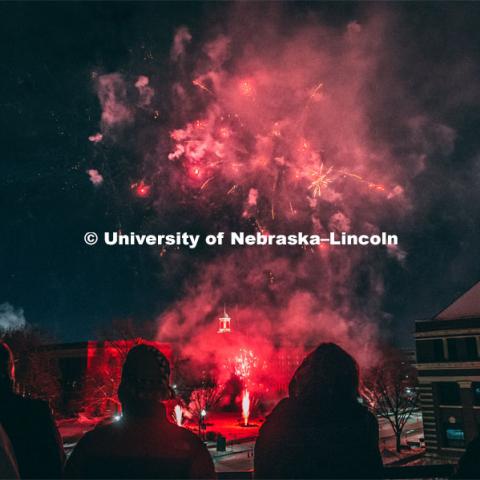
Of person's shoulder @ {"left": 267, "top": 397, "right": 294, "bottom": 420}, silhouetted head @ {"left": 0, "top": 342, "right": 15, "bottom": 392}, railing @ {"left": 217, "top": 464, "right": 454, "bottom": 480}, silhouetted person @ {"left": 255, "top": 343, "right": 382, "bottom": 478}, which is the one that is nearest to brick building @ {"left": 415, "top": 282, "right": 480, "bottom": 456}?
railing @ {"left": 217, "top": 464, "right": 454, "bottom": 480}

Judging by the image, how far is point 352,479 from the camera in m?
3.16

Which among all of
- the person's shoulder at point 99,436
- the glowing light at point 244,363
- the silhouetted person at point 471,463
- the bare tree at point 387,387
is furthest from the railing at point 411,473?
the glowing light at point 244,363

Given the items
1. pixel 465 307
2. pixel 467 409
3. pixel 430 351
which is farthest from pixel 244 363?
pixel 467 409

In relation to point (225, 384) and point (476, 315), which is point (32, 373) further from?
point (476, 315)

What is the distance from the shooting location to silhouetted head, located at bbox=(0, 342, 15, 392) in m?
3.08

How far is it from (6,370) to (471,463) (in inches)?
123

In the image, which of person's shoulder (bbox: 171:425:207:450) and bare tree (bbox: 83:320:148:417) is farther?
bare tree (bbox: 83:320:148:417)

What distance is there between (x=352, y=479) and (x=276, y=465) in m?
0.55

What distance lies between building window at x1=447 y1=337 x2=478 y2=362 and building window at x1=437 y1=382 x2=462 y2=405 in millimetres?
1820

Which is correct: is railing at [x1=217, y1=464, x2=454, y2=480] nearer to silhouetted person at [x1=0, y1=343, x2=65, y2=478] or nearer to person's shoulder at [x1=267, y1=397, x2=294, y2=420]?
person's shoulder at [x1=267, y1=397, x2=294, y2=420]

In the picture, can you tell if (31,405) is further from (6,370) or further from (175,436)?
(175,436)

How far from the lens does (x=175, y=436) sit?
2.35 metres

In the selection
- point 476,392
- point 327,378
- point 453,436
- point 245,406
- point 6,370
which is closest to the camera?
point 6,370

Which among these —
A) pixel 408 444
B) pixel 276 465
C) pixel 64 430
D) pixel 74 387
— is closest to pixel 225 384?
pixel 74 387
